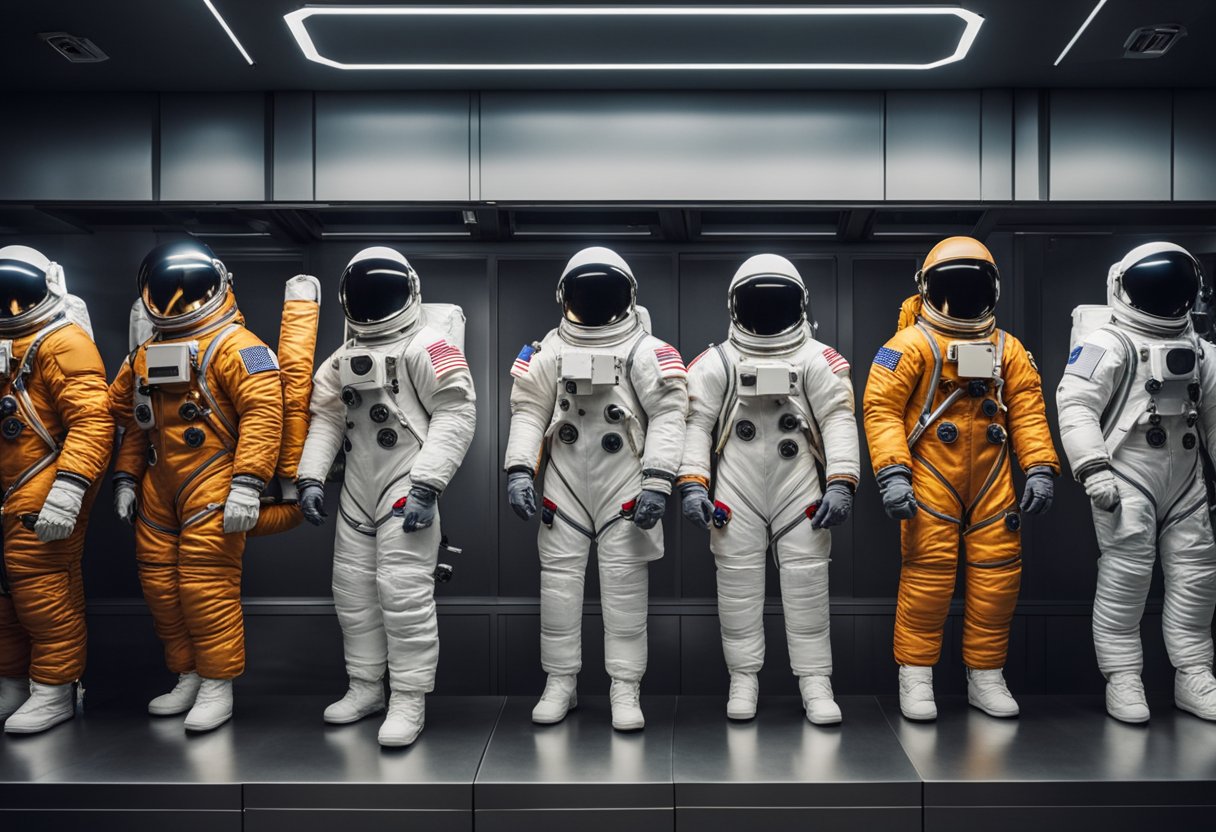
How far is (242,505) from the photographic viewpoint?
3.03 m

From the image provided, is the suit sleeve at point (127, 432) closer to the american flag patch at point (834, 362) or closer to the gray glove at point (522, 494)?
the gray glove at point (522, 494)

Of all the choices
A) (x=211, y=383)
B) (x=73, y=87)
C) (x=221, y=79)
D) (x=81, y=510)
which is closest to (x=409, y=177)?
(x=221, y=79)

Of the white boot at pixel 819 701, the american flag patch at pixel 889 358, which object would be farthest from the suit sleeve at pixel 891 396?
the white boot at pixel 819 701

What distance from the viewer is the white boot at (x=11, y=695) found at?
133 inches

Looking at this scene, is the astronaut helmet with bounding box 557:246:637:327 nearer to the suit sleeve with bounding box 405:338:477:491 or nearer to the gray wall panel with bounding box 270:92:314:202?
the suit sleeve with bounding box 405:338:477:491

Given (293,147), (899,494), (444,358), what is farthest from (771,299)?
(293,147)

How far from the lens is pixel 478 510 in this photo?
13.2 feet

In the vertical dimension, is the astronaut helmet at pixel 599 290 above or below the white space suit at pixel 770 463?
above

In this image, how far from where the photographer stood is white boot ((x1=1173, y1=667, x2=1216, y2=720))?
324cm

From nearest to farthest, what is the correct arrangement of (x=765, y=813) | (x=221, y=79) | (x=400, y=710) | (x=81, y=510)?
(x=765, y=813) < (x=400, y=710) < (x=81, y=510) < (x=221, y=79)

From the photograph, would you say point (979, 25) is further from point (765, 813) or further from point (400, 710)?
point (400, 710)

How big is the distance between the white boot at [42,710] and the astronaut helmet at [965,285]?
12.2 feet

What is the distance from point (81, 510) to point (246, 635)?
100 cm

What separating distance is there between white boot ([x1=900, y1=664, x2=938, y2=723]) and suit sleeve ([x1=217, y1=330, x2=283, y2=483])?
255cm
